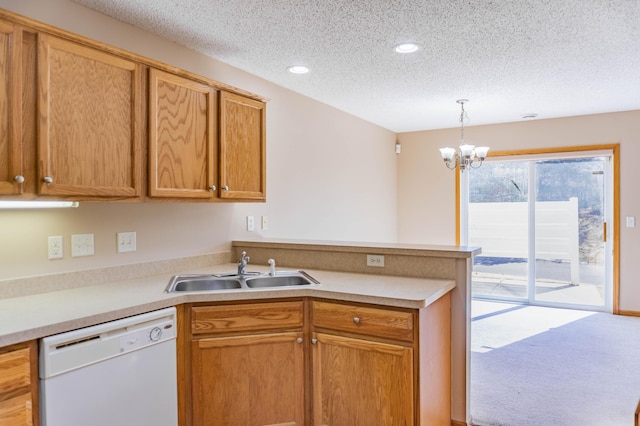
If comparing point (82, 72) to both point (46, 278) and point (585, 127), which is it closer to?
point (46, 278)

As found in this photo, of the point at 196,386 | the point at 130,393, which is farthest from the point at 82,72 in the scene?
the point at 196,386

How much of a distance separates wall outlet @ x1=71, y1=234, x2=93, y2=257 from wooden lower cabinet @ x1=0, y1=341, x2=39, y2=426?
0.86 meters

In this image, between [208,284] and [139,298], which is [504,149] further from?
[139,298]

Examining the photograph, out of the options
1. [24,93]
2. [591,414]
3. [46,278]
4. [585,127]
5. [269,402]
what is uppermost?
[585,127]

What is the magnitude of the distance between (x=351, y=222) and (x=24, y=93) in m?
3.72

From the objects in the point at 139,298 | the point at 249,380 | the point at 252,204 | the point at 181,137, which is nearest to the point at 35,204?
the point at 139,298

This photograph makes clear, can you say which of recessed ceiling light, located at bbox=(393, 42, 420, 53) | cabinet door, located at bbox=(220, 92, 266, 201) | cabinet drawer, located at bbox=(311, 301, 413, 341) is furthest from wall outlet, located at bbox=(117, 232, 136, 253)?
recessed ceiling light, located at bbox=(393, 42, 420, 53)

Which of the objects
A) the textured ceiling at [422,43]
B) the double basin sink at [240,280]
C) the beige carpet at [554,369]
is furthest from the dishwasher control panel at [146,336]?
the beige carpet at [554,369]

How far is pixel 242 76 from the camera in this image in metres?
3.41

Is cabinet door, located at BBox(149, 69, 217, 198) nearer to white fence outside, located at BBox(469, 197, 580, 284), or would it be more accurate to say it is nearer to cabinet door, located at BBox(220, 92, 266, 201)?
cabinet door, located at BBox(220, 92, 266, 201)

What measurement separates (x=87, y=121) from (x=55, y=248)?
0.70 meters

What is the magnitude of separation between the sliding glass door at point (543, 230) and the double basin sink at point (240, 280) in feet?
13.1

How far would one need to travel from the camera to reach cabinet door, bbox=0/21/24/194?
1.66 metres

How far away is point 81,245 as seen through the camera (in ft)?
7.56
